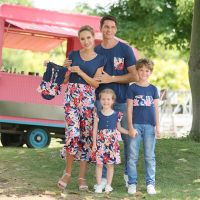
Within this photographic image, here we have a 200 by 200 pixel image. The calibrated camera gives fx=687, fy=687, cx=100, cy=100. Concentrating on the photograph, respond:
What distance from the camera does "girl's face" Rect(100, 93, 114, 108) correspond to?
7.54m

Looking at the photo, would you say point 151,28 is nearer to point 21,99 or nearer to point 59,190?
point 21,99

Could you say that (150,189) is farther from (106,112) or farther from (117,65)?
(117,65)

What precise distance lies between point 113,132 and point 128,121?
207 mm

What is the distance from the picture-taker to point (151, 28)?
20906 mm

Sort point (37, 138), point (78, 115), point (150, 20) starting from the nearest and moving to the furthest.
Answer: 1. point (78, 115)
2. point (37, 138)
3. point (150, 20)

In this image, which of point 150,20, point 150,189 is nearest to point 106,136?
point 150,189

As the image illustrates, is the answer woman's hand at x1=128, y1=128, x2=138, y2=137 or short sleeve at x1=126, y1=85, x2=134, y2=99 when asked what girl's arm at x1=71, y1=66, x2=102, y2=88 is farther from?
woman's hand at x1=128, y1=128, x2=138, y2=137

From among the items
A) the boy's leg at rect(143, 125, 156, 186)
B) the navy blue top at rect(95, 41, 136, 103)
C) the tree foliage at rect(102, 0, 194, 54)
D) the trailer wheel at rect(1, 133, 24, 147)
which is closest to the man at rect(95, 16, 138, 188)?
the navy blue top at rect(95, 41, 136, 103)

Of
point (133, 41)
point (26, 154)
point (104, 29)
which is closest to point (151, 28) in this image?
point (133, 41)

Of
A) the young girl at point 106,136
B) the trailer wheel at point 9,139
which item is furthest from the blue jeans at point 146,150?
the trailer wheel at point 9,139

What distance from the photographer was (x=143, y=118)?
7633 mm

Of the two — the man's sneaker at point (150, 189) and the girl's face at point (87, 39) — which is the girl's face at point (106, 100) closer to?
the girl's face at point (87, 39)

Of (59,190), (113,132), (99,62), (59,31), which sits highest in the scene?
(59,31)

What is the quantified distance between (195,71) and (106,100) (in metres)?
4.63
